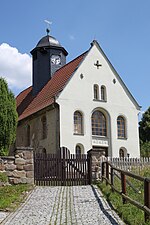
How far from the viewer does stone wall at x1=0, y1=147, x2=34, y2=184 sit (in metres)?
15.6

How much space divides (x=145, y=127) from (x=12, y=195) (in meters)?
40.0

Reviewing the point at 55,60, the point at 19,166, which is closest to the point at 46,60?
the point at 55,60

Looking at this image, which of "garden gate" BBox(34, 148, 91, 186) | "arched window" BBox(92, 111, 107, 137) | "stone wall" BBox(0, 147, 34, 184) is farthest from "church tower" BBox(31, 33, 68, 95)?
"stone wall" BBox(0, 147, 34, 184)

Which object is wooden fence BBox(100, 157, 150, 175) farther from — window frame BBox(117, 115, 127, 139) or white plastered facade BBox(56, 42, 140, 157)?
window frame BBox(117, 115, 127, 139)

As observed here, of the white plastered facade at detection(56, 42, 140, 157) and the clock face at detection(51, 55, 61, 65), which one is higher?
the clock face at detection(51, 55, 61, 65)

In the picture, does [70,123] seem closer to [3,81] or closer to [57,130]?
[57,130]

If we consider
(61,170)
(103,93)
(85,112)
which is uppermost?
(103,93)

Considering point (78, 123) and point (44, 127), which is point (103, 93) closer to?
point (78, 123)

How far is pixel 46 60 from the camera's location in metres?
34.4

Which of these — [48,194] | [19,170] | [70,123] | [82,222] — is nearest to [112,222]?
[82,222]

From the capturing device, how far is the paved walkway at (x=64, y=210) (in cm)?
862

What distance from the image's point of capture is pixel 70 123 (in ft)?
91.6

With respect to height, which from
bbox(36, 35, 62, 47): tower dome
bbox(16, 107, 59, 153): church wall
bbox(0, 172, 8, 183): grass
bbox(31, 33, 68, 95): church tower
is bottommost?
bbox(0, 172, 8, 183): grass

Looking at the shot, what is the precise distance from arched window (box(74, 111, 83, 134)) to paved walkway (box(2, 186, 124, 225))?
573 inches
